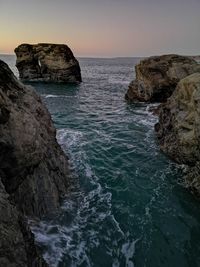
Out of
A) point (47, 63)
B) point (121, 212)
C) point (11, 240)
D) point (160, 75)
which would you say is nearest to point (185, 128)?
point (121, 212)

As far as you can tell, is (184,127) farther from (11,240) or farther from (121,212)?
(11,240)

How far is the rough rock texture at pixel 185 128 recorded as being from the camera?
15626 mm

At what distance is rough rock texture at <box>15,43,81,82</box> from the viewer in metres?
61.9

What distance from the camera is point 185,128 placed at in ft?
58.5

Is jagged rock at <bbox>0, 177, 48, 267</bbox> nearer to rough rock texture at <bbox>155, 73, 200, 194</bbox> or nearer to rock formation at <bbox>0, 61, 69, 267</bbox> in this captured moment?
rock formation at <bbox>0, 61, 69, 267</bbox>

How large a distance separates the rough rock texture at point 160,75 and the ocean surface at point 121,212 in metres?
14.1

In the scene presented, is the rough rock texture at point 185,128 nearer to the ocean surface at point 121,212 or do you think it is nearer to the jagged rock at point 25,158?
the ocean surface at point 121,212

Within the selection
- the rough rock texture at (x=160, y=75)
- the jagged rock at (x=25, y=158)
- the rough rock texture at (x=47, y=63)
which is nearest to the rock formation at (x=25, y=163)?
the jagged rock at (x=25, y=158)

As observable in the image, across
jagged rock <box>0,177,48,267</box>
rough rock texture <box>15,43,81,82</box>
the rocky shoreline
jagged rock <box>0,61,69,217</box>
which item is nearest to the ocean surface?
the rocky shoreline

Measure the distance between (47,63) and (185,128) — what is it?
161ft

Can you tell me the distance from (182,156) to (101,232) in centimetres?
816

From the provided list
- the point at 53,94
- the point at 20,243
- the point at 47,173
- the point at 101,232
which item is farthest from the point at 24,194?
the point at 53,94

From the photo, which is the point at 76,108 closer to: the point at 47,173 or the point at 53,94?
the point at 53,94

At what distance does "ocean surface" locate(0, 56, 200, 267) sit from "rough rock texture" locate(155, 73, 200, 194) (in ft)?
2.22
